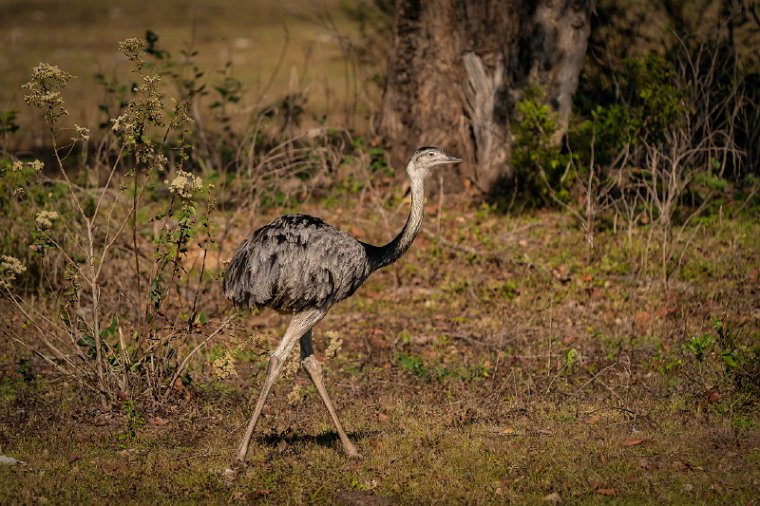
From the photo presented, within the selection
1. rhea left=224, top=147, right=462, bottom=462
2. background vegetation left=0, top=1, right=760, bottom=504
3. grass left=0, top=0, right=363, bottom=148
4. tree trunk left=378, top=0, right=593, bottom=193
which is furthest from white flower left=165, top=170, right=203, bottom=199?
grass left=0, top=0, right=363, bottom=148

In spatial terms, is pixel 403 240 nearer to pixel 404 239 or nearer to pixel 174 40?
pixel 404 239

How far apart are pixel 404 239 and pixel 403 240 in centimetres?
1

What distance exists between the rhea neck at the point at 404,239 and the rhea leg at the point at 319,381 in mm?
662

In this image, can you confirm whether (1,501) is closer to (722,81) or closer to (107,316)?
(107,316)

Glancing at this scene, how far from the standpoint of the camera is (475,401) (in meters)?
8.00

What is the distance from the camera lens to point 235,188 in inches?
437

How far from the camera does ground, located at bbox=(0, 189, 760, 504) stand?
253 inches


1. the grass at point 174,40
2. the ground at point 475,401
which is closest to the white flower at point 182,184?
the ground at point 475,401

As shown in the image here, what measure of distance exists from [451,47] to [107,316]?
5.19m

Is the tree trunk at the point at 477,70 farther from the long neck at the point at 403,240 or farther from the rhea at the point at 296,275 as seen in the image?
the rhea at the point at 296,275

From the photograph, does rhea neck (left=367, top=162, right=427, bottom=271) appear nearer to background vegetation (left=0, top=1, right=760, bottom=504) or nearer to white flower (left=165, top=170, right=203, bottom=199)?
background vegetation (left=0, top=1, right=760, bottom=504)

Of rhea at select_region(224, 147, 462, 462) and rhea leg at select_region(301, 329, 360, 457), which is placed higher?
rhea at select_region(224, 147, 462, 462)

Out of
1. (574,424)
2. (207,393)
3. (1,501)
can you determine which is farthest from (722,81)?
(1,501)

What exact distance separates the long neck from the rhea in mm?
143
